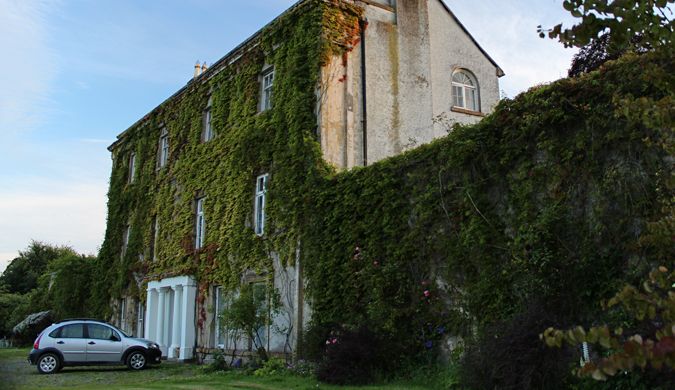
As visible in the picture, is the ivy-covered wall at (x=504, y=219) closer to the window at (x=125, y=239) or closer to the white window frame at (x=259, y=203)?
the white window frame at (x=259, y=203)

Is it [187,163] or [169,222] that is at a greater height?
[187,163]

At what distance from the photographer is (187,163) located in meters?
25.4

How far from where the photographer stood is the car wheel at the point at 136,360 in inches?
777

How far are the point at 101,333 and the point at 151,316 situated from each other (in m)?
5.75

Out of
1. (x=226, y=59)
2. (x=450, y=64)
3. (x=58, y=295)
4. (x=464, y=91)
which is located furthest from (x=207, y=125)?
(x=58, y=295)

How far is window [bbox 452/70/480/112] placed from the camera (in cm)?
2184

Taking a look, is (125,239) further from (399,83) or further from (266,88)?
(399,83)

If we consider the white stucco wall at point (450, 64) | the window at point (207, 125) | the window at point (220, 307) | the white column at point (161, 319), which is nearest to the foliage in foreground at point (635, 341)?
the white stucco wall at point (450, 64)

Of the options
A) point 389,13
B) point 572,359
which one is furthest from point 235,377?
point 389,13

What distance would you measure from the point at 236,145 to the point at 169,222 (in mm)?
6310

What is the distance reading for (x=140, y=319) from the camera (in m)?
27.3

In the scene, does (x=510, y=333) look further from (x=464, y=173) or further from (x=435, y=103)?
(x=435, y=103)

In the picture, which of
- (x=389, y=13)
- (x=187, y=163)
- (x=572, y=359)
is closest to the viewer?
(x=572, y=359)

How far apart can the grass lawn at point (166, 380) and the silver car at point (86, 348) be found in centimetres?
A: 36
